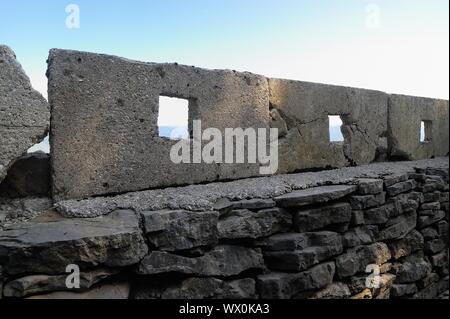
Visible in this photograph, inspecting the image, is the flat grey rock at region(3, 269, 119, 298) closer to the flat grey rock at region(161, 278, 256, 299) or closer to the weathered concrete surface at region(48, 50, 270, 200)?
the flat grey rock at region(161, 278, 256, 299)

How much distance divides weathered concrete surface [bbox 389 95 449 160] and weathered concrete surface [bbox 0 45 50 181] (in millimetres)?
4013

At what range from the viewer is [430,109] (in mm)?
5543

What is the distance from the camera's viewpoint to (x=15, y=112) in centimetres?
220

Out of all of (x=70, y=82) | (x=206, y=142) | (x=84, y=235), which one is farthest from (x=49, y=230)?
(x=206, y=142)

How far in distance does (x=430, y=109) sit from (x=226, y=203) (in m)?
4.18

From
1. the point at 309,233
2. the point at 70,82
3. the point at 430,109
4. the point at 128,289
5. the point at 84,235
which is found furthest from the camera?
the point at 430,109

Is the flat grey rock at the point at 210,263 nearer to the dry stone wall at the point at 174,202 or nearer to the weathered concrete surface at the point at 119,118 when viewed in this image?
the dry stone wall at the point at 174,202

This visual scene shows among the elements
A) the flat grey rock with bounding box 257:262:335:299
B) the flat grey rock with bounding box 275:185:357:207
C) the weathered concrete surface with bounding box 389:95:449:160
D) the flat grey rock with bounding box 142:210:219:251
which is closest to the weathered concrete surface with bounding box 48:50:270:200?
the flat grey rock with bounding box 142:210:219:251

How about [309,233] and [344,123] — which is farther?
[344,123]

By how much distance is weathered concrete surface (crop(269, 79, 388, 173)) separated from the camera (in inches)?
144

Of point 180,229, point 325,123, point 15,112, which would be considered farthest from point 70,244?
point 325,123

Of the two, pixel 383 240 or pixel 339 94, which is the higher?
pixel 339 94

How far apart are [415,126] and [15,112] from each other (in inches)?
188
